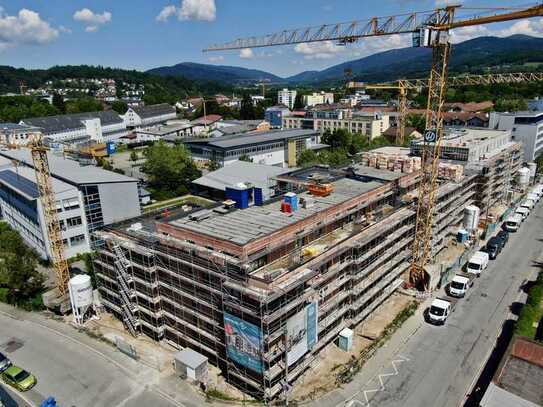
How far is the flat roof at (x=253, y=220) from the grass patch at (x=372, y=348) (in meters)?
17.0

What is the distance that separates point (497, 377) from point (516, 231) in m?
56.3

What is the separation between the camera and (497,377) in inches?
1396

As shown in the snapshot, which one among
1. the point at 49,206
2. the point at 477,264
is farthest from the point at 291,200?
the point at 49,206

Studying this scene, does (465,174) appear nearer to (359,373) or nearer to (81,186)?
(359,373)

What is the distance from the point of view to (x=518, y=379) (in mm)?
35531

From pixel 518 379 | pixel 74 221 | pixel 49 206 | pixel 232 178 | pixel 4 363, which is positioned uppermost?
pixel 49 206

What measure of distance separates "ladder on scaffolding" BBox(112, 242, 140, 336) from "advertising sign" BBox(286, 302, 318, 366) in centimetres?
2159

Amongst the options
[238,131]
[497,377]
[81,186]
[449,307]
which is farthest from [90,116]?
[497,377]

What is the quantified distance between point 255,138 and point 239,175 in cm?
2985

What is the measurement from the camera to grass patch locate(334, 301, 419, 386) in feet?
137

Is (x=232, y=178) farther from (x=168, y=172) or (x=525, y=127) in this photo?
(x=525, y=127)

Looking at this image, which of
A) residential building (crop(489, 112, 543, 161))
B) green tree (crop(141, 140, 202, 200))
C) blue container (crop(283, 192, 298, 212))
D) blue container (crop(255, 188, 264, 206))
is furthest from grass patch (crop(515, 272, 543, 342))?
residential building (crop(489, 112, 543, 161))

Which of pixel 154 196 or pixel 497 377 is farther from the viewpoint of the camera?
pixel 154 196

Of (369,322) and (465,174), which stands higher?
(465,174)
